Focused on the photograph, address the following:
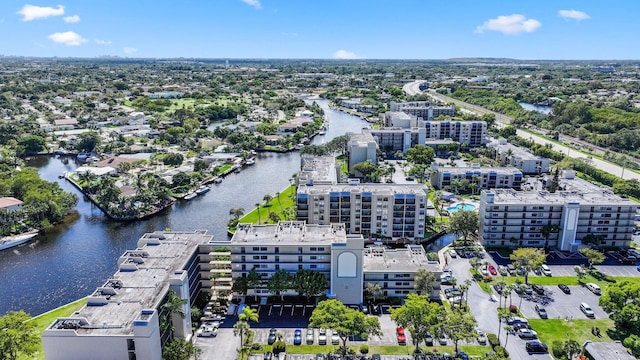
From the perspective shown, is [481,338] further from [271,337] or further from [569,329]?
[271,337]

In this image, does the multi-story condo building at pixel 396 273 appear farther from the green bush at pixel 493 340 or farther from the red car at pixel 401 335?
the green bush at pixel 493 340

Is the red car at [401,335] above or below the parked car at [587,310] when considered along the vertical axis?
below

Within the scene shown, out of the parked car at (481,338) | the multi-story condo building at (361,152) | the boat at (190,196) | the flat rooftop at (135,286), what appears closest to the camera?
the flat rooftop at (135,286)

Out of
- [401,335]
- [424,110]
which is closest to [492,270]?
[401,335]

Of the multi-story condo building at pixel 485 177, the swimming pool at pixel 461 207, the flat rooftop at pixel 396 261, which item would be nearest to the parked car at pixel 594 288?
the flat rooftop at pixel 396 261

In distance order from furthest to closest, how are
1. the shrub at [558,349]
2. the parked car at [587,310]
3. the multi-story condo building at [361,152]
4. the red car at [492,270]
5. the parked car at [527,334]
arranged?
the multi-story condo building at [361,152], the red car at [492,270], the parked car at [587,310], the parked car at [527,334], the shrub at [558,349]

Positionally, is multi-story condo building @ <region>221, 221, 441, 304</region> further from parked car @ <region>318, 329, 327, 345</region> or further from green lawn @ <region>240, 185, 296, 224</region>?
green lawn @ <region>240, 185, 296, 224</region>

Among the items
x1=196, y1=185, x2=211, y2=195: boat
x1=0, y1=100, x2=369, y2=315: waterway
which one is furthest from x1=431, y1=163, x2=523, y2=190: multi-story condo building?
x1=196, y1=185, x2=211, y2=195: boat
